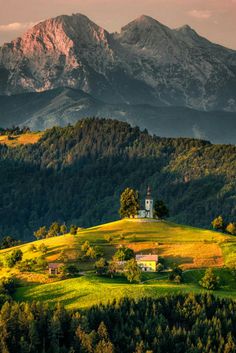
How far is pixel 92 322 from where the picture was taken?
176 m

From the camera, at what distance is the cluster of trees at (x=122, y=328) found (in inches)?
6614

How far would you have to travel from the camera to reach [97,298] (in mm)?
198125

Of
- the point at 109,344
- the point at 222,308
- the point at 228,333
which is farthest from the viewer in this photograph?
the point at 222,308

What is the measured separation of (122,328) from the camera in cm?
17588

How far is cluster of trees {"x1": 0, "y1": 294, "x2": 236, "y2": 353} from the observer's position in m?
168

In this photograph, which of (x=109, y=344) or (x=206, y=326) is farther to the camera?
(x=206, y=326)

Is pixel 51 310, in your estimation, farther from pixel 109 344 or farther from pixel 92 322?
pixel 109 344

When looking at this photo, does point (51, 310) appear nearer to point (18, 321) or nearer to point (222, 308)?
point (18, 321)

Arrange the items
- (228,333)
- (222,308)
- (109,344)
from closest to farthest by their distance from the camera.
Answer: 1. (109,344)
2. (228,333)
3. (222,308)

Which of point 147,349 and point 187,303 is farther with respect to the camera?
point 187,303

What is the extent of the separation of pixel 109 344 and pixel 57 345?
1001 centimetres

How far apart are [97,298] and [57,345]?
30888 mm

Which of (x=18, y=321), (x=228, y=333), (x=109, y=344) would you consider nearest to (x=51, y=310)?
(x=18, y=321)

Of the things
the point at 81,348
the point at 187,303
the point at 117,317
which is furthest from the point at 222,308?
the point at 81,348
